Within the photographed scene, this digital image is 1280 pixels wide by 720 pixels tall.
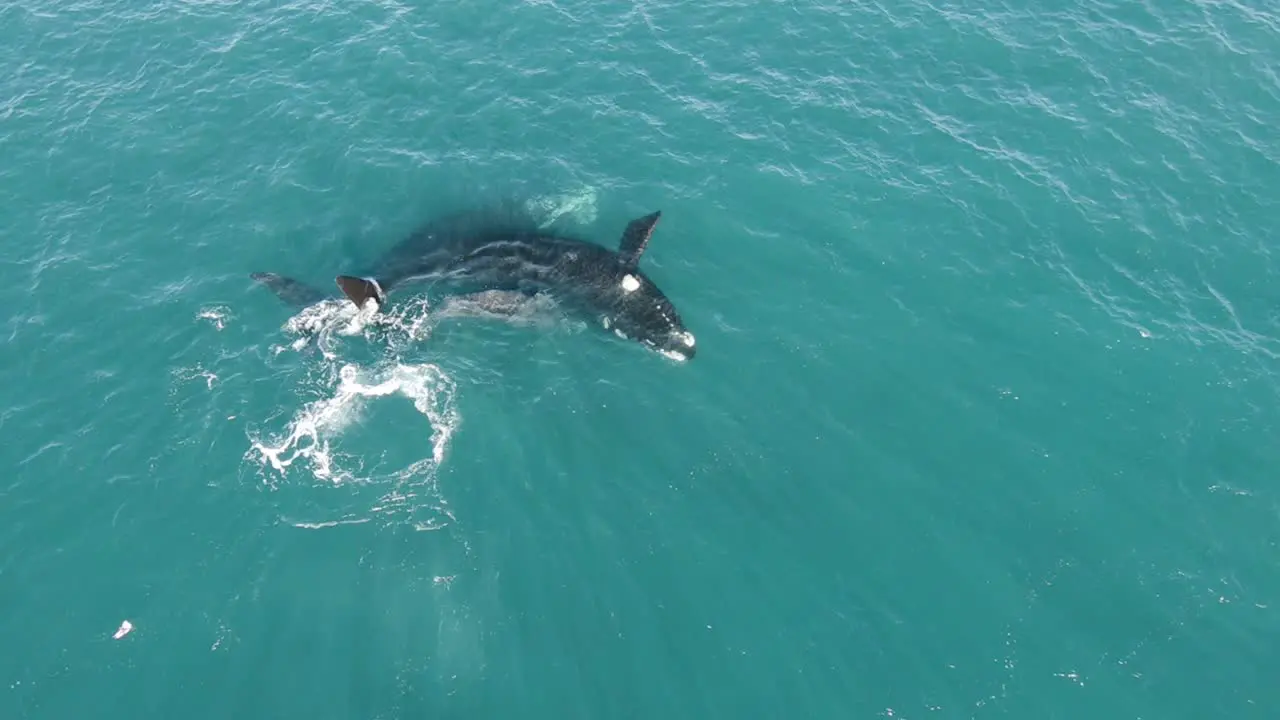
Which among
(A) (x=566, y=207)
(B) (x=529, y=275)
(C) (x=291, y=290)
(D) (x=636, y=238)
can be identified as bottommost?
(C) (x=291, y=290)

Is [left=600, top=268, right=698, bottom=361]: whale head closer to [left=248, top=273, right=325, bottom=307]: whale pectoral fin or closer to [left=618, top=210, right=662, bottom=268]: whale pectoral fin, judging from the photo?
[left=618, top=210, right=662, bottom=268]: whale pectoral fin

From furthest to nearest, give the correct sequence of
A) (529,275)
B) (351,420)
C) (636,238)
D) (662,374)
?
1. (636,238)
2. (529,275)
3. (662,374)
4. (351,420)

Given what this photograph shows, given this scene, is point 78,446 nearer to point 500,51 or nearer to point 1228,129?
point 500,51

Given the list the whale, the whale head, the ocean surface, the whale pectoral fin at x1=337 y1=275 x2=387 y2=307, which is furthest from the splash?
the whale head

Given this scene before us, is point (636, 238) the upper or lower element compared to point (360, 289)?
upper

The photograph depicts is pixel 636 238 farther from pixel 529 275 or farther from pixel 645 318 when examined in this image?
pixel 529 275

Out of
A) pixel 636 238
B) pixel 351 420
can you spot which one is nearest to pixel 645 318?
pixel 636 238
